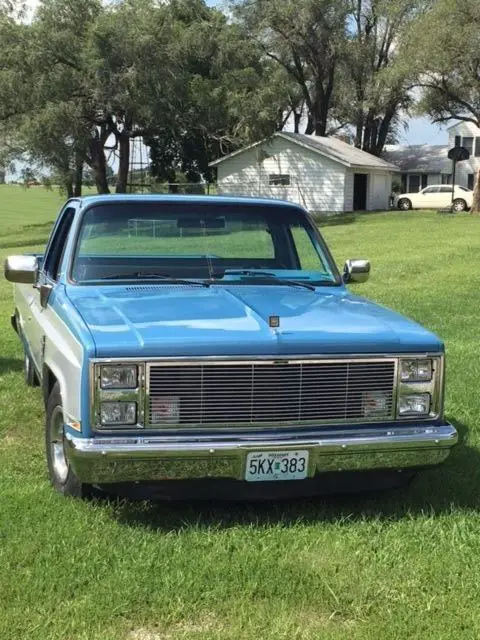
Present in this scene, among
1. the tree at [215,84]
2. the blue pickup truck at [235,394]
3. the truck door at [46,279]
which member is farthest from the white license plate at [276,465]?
the tree at [215,84]

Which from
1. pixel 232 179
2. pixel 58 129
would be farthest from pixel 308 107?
pixel 58 129

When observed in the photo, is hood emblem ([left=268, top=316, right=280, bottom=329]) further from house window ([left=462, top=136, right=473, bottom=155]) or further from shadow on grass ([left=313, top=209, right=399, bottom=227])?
house window ([left=462, top=136, right=473, bottom=155])

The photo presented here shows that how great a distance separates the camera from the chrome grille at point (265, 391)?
12.7 ft

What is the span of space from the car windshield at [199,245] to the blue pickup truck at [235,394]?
45cm

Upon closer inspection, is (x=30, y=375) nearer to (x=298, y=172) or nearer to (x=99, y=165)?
(x=99, y=165)

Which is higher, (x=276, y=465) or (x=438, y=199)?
(x=438, y=199)

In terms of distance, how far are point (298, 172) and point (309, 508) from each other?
3934 cm

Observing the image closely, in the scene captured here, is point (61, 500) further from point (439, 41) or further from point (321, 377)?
point (439, 41)

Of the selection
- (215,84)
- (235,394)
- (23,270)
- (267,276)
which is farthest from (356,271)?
(215,84)

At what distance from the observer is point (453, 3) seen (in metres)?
32.6

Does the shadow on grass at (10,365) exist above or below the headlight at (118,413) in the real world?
below

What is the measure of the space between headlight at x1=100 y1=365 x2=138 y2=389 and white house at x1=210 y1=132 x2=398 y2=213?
1509 inches

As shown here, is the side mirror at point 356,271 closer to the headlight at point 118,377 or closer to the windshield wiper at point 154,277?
the windshield wiper at point 154,277

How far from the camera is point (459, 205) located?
4216 cm
